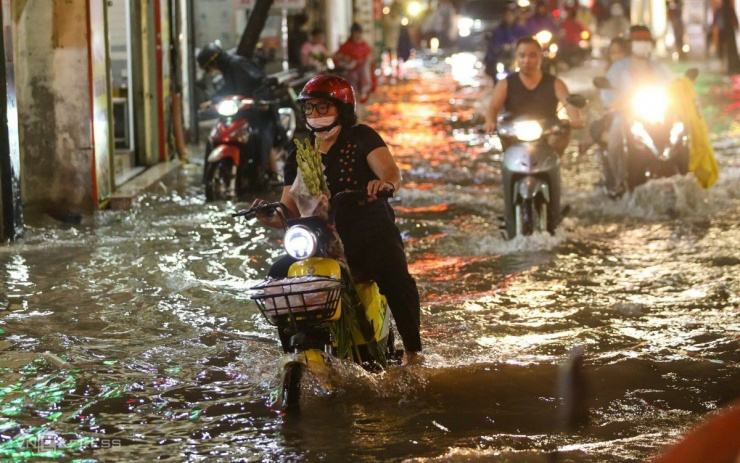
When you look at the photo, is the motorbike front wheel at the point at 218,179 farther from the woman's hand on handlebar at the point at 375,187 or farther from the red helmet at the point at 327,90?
the woman's hand on handlebar at the point at 375,187

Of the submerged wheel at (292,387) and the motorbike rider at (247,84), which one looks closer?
the submerged wheel at (292,387)

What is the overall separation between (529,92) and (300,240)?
477 centimetres

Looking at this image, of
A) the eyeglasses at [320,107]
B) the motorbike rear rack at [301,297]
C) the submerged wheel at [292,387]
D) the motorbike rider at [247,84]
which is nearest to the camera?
the motorbike rear rack at [301,297]

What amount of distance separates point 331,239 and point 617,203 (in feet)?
21.4

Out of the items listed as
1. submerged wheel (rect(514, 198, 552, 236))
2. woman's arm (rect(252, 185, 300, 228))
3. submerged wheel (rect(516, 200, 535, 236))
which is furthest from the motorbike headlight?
woman's arm (rect(252, 185, 300, 228))

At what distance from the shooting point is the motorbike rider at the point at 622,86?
11.8 meters

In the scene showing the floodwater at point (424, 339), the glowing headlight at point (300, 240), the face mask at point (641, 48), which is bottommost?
the floodwater at point (424, 339)

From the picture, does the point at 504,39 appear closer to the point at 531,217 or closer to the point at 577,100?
the point at 531,217

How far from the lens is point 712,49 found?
Answer: 37.2 meters

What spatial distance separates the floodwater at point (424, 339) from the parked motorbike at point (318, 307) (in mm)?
140

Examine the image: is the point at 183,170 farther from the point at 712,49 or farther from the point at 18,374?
the point at 712,49

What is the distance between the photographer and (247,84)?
13227mm

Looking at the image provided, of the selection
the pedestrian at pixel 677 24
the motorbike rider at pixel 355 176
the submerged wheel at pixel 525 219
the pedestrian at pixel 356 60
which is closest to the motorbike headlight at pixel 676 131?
the submerged wheel at pixel 525 219

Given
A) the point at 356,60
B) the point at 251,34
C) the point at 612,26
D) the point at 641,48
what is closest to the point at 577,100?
the point at 641,48
